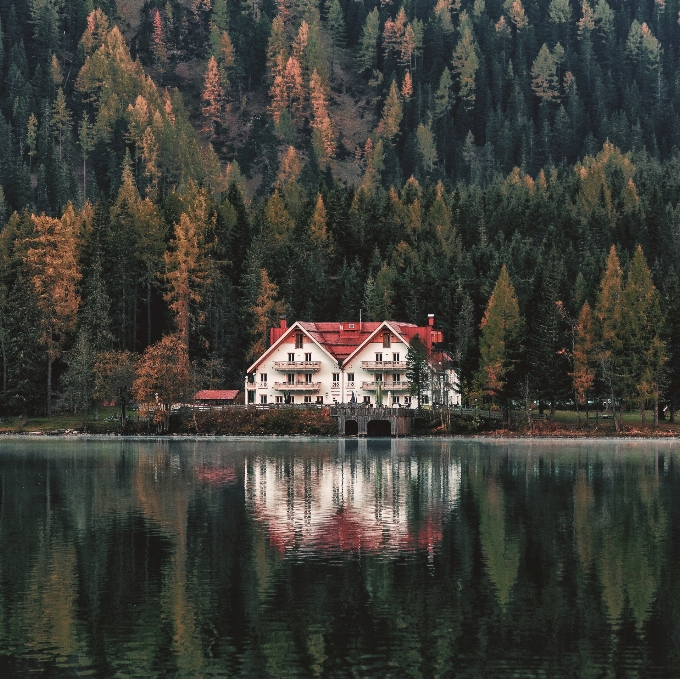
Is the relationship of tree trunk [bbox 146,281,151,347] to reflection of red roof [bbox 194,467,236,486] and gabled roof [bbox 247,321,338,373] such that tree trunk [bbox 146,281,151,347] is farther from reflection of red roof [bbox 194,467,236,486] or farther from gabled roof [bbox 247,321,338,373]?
reflection of red roof [bbox 194,467,236,486]

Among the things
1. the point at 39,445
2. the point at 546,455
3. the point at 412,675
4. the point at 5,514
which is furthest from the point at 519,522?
the point at 39,445

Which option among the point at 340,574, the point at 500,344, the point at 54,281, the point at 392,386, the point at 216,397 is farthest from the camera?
the point at 54,281

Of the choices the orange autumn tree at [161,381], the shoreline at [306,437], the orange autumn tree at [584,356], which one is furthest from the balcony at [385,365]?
the orange autumn tree at [161,381]

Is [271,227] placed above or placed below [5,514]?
above

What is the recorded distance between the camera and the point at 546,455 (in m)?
101

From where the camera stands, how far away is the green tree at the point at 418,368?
445 ft

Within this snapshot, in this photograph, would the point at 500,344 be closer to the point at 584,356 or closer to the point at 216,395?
the point at 584,356

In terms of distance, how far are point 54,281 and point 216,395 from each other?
906 inches

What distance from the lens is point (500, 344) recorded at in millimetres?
131250

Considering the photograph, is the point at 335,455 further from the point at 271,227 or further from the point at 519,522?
the point at 271,227

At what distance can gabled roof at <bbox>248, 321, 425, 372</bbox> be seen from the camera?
144m

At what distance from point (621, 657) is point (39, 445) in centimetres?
9363

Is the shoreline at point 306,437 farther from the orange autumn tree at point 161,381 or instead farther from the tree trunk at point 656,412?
the tree trunk at point 656,412

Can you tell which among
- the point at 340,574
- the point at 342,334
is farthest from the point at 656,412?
the point at 340,574
